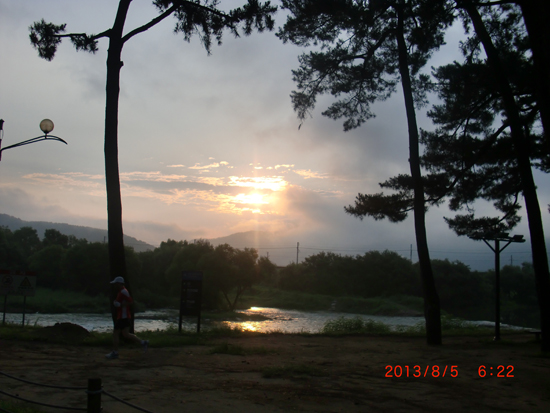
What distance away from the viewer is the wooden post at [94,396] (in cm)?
365

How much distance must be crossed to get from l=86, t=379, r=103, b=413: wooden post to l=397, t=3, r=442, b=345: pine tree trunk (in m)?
11.6

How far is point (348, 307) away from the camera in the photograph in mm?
54531

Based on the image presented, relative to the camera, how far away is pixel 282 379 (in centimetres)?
707

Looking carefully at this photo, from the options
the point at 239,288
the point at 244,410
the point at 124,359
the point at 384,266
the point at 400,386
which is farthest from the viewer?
the point at 384,266

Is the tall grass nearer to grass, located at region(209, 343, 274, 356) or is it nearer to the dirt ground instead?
the dirt ground

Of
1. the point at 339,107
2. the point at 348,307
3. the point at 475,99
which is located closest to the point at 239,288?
the point at 348,307

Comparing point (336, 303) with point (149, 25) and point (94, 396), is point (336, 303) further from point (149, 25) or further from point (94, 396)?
point (94, 396)

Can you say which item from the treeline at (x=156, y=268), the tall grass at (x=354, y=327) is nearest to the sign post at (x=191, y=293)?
the tall grass at (x=354, y=327)

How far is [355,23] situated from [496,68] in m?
4.60

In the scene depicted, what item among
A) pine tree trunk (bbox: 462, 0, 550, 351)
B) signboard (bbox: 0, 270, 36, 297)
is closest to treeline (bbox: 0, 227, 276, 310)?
signboard (bbox: 0, 270, 36, 297)

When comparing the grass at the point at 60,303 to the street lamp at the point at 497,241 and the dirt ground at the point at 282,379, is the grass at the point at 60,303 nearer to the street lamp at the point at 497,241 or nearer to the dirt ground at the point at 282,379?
the dirt ground at the point at 282,379

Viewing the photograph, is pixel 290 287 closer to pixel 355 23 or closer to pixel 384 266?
pixel 384 266

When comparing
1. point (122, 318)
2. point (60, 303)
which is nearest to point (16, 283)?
point (122, 318)

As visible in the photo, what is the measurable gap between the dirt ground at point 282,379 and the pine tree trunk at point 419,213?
227 cm
